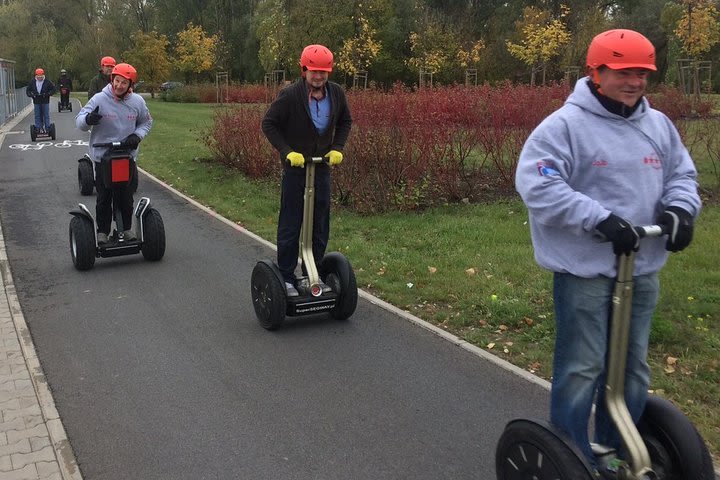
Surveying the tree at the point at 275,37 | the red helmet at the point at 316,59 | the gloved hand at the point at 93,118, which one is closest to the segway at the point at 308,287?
the red helmet at the point at 316,59

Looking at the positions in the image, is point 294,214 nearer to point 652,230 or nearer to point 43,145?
point 652,230

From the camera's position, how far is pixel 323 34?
40094mm

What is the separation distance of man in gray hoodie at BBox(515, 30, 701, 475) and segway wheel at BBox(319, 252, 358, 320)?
9.98ft

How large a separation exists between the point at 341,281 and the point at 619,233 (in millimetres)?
3553

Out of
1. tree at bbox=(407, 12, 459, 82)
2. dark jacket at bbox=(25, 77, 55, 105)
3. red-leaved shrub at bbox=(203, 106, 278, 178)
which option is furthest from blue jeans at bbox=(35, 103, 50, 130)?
tree at bbox=(407, 12, 459, 82)

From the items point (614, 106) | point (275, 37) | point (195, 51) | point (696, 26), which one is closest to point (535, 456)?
point (614, 106)

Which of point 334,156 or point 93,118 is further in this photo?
point 93,118

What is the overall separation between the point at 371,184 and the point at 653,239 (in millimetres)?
7761

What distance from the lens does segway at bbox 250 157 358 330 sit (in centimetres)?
595

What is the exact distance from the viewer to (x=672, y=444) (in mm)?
3174

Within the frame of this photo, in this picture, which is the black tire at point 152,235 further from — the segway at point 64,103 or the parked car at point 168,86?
the parked car at point 168,86

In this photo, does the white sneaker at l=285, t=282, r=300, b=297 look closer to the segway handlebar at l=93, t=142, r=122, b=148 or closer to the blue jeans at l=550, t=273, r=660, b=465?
the segway handlebar at l=93, t=142, r=122, b=148

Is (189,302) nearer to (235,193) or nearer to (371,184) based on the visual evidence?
(371,184)

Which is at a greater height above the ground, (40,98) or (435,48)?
(435,48)
